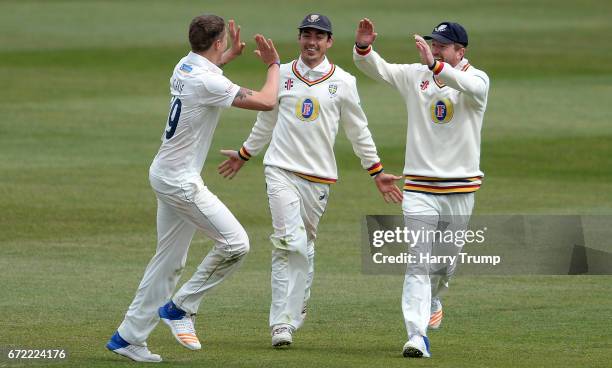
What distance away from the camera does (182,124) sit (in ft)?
31.4

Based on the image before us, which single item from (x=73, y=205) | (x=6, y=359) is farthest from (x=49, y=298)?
(x=73, y=205)

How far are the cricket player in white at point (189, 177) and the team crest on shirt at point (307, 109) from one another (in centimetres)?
87

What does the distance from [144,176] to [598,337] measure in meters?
10.9

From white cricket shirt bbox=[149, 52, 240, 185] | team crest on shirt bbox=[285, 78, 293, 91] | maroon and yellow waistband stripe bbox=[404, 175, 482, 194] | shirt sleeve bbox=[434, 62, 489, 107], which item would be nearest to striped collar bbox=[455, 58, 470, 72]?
shirt sleeve bbox=[434, 62, 489, 107]

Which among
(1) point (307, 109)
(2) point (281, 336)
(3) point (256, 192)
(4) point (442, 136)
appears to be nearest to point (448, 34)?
(4) point (442, 136)

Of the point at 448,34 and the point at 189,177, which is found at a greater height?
the point at 448,34

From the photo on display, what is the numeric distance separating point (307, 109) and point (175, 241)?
65.9 inches

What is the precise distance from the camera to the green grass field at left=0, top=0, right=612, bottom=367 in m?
10.5

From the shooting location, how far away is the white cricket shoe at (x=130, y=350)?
9.52 metres

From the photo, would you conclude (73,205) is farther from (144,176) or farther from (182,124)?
(182,124)

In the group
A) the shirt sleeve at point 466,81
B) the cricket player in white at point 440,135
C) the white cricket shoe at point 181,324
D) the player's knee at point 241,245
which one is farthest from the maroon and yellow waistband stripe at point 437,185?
the white cricket shoe at point 181,324

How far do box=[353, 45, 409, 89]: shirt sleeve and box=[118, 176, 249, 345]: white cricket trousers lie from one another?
69.3 inches

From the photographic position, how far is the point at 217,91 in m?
9.48

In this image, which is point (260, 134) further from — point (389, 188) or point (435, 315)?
point (435, 315)
